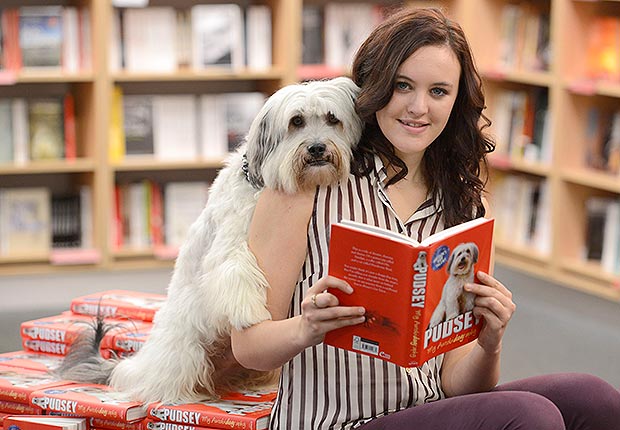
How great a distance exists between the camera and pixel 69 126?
4.64 m

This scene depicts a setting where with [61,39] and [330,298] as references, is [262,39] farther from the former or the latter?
[330,298]

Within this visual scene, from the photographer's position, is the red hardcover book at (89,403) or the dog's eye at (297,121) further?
the red hardcover book at (89,403)

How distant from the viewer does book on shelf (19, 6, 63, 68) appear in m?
4.48

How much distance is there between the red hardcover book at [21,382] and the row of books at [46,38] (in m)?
2.46

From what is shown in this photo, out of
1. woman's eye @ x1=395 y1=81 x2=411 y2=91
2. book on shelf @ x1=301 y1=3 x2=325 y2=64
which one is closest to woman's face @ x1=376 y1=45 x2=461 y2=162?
woman's eye @ x1=395 y1=81 x2=411 y2=91

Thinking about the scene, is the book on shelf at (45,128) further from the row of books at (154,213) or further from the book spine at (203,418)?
the book spine at (203,418)

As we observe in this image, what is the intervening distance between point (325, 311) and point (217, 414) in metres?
0.43

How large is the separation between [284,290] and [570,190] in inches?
119

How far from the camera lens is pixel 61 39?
4531 mm

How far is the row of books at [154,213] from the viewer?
480 centimetres

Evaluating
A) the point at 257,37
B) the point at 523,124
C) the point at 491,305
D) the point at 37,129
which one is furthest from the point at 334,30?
the point at 491,305

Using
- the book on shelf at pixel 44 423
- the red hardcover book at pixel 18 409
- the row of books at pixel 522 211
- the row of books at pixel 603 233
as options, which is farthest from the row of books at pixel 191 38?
the book on shelf at pixel 44 423

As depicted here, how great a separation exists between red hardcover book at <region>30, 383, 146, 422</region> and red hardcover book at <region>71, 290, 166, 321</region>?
1.28ft

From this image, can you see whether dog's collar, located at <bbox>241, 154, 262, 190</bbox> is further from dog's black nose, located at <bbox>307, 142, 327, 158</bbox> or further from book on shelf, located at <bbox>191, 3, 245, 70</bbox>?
book on shelf, located at <bbox>191, 3, 245, 70</bbox>
